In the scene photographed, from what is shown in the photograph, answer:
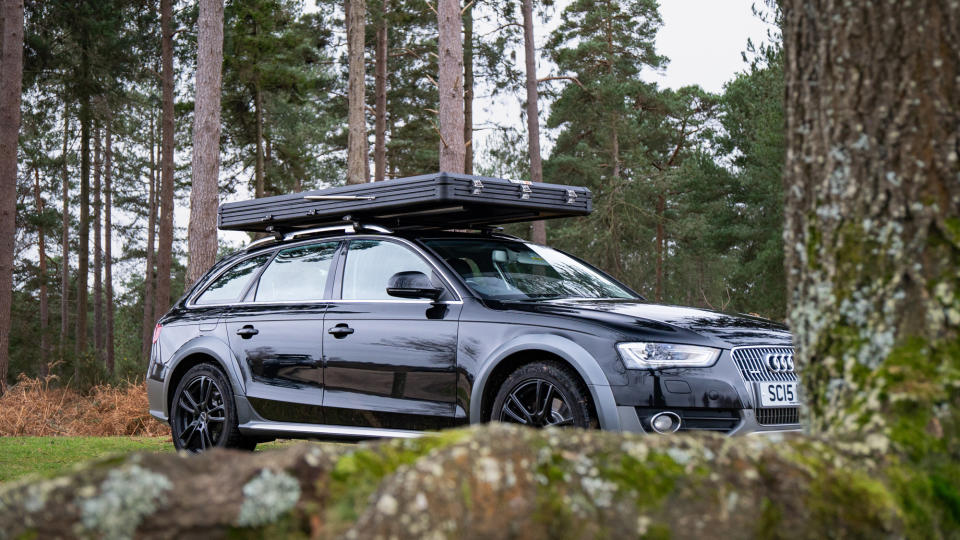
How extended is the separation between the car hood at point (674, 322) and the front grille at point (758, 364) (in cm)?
4

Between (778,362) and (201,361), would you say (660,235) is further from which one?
(778,362)

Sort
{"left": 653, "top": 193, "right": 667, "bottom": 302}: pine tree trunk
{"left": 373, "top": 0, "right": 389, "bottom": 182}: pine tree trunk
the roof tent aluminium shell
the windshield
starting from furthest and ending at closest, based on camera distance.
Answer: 1. {"left": 653, "top": 193, "right": 667, "bottom": 302}: pine tree trunk
2. {"left": 373, "top": 0, "right": 389, "bottom": 182}: pine tree trunk
3. the roof tent aluminium shell
4. the windshield

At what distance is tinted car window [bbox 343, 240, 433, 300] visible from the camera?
671 centimetres

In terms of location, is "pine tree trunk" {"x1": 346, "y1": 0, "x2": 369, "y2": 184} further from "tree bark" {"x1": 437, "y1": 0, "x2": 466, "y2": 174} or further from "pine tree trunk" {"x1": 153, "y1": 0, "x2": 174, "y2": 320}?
"pine tree trunk" {"x1": 153, "y1": 0, "x2": 174, "y2": 320}

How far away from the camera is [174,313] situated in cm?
836

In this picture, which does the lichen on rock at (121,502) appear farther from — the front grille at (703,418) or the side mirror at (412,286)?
the side mirror at (412,286)

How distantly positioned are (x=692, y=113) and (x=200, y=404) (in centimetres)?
3246

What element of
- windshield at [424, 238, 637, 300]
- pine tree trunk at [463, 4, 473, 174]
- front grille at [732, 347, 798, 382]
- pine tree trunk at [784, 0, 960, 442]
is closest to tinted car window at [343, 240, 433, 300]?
windshield at [424, 238, 637, 300]

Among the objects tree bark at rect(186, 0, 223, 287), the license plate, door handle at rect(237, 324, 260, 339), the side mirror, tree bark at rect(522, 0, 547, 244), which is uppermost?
tree bark at rect(522, 0, 547, 244)

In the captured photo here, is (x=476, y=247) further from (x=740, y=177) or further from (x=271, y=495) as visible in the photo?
(x=740, y=177)

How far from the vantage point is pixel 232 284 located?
793cm

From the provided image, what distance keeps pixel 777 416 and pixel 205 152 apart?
13.1 m

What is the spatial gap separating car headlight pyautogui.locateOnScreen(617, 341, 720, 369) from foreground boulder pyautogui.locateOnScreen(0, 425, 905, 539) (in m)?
3.09

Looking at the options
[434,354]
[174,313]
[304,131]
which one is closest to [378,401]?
[434,354]
